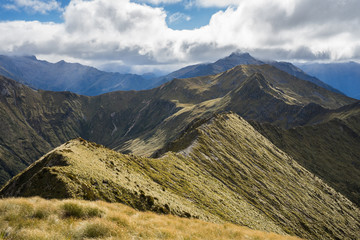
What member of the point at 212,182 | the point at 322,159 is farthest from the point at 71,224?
the point at 322,159

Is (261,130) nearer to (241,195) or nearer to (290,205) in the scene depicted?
(290,205)

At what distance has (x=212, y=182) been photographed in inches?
2798

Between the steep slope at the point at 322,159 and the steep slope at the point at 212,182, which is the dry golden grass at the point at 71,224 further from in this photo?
the steep slope at the point at 322,159

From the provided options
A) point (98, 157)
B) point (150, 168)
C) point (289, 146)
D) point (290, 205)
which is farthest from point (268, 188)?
point (289, 146)

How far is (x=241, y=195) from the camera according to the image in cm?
7812

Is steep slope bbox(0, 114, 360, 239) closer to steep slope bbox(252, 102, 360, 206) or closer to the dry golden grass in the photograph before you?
the dry golden grass

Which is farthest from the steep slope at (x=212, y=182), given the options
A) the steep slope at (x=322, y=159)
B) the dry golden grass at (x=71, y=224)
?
the steep slope at (x=322, y=159)

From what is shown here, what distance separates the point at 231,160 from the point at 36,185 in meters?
80.8

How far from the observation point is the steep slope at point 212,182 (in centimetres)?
2806

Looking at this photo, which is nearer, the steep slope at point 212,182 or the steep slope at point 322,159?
the steep slope at point 212,182

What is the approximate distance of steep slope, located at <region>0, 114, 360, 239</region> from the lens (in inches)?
1105

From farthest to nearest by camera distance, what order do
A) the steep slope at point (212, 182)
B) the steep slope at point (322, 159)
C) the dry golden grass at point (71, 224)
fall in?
the steep slope at point (322, 159)
the steep slope at point (212, 182)
the dry golden grass at point (71, 224)

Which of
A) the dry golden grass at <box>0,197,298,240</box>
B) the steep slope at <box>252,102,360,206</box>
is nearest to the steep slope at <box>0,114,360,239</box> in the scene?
the dry golden grass at <box>0,197,298,240</box>

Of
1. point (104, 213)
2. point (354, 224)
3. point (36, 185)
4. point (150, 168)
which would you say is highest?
point (104, 213)
